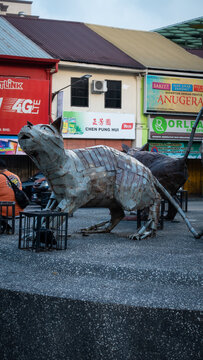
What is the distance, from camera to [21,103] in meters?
18.3

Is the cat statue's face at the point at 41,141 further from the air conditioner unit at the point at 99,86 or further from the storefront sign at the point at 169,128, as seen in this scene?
the storefront sign at the point at 169,128

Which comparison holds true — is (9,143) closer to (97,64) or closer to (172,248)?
(97,64)

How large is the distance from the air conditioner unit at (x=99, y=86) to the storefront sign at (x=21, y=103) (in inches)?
81.2

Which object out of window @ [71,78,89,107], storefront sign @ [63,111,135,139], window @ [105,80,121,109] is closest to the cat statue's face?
storefront sign @ [63,111,135,139]

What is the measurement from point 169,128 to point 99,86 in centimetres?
348

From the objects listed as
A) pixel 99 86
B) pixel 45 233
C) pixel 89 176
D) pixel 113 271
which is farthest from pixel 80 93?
pixel 113 271

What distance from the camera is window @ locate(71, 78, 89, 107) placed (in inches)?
779

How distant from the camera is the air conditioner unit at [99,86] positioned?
19.8 meters

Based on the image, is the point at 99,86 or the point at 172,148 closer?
the point at 99,86

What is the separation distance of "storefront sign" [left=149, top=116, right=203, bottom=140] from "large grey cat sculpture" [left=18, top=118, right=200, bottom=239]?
46.0 ft

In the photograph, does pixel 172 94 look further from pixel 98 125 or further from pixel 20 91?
pixel 20 91

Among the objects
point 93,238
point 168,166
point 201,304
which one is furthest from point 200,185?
point 201,304

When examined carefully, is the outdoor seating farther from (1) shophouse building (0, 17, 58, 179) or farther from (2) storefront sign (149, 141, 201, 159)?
(2) storefront sign (149, 141, 201, 159)

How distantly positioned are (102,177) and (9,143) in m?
12.0
